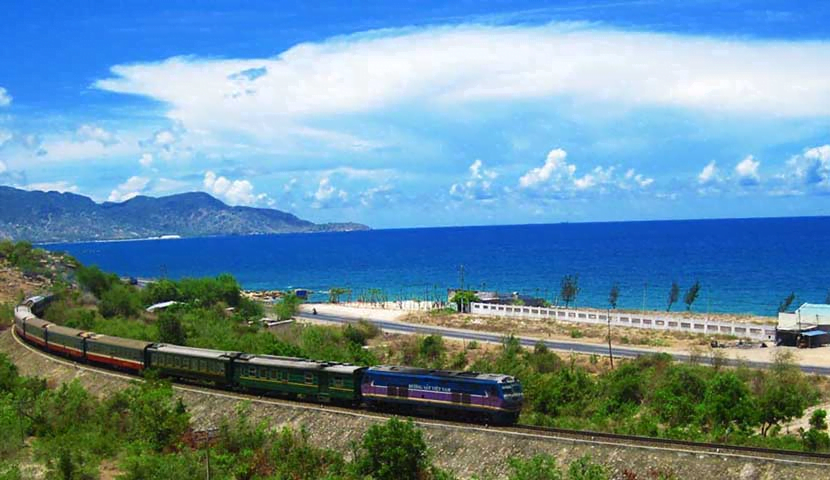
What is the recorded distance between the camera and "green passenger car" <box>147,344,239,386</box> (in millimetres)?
40906

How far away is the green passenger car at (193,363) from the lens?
4091 cm

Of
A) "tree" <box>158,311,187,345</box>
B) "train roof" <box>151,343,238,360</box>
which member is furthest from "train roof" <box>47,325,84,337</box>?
"train roof" <box>151,343,238,360</box>

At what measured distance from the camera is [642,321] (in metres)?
75.4

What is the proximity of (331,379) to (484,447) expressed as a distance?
9446 millimetres

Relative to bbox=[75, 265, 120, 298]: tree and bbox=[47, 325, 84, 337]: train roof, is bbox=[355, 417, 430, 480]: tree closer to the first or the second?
bbox=[47, 325, 84, 337]: train roof

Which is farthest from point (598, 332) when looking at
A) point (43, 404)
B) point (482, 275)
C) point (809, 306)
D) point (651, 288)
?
point (482, 275)

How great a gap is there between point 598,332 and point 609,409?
32.2 m

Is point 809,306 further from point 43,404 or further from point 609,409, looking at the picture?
point 43,404

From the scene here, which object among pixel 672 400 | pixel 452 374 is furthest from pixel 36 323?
pixel 672 400

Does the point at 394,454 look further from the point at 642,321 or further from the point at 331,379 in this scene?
the point at 642,321

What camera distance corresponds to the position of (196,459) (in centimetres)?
3023

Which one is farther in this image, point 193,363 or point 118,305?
point 118,305

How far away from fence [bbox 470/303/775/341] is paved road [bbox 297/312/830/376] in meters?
11.9

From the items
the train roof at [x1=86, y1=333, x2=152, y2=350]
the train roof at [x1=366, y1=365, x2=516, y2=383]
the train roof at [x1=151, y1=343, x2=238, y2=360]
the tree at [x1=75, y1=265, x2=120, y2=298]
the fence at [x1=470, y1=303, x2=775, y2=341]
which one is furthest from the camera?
the tree at [x1=75, y1=265, x2=120, y2=298]
